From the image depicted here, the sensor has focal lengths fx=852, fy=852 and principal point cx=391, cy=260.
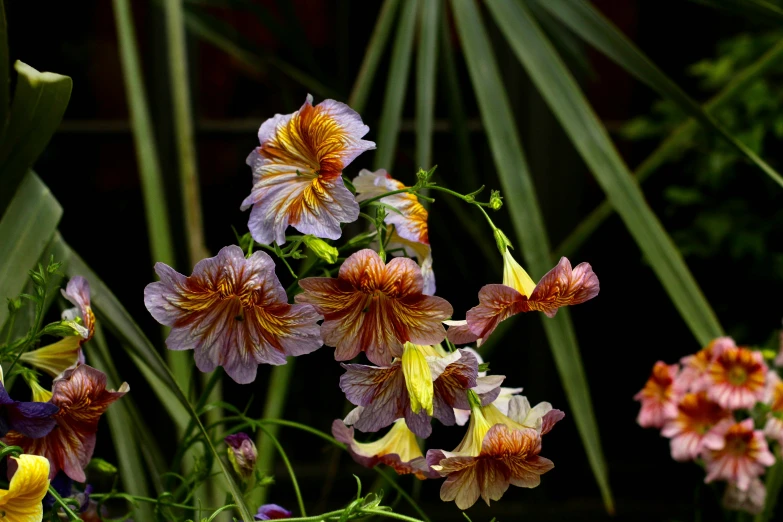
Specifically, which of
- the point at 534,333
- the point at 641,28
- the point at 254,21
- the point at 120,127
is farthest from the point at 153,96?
the point at 641,28

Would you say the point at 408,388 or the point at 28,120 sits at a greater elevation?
the point at 28,120

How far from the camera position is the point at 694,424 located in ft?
3.33

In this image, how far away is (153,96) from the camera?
69.4 inches

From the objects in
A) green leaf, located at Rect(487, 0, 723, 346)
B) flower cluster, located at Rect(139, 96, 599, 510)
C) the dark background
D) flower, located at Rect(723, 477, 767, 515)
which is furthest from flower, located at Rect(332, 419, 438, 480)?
the dark background

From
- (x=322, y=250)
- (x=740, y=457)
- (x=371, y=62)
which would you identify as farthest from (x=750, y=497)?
(x=322, y=250)

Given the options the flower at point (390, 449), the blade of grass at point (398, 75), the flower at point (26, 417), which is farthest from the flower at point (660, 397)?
the flower at point (26, 417)

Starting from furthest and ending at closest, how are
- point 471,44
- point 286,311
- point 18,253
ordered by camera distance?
point 471,44, point 18,253, point 286,311

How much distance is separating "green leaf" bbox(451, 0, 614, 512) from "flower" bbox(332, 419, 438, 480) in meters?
0.22

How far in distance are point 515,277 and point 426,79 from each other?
1.76 ft

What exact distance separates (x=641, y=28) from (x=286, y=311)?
70.6 inches

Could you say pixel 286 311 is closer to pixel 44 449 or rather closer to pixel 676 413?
pixel 44 449

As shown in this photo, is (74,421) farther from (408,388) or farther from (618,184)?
(618,184)

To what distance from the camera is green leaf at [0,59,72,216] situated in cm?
53

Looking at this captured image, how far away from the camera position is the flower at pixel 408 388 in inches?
17.5
